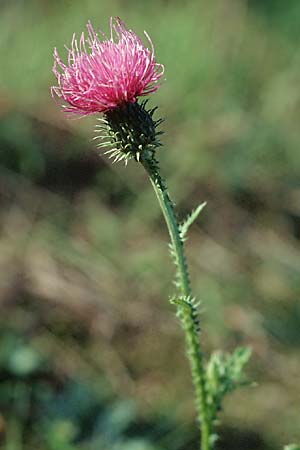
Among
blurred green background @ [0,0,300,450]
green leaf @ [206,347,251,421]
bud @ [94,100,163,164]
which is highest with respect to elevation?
blurred green background @ [0,0,300,450]

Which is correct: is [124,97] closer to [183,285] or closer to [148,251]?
[183,285]

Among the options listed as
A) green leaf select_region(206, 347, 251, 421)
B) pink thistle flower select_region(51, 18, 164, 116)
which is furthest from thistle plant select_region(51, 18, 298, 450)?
green leaf select_region(206, 347, 251, 421)

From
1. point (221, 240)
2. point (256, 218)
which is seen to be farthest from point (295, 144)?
point (221, 240)

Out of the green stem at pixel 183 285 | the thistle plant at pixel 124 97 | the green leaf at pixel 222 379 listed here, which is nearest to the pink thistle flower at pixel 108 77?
the thistle plant at pixel 124 97

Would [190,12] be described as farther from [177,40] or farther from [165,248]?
[165,248]

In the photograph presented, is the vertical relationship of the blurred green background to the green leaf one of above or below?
above

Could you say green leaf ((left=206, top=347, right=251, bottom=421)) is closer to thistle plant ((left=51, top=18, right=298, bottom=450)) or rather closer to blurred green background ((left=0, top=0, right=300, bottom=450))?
thistle plant ((left=51, top=18, right=298, bottom=450))

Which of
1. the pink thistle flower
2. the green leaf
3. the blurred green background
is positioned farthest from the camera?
the blurred green background
